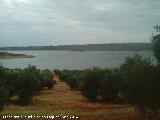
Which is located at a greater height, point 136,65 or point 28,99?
point 136,65

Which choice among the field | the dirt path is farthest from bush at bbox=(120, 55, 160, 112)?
the dirt path

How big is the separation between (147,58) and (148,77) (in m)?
Answer: 2.02

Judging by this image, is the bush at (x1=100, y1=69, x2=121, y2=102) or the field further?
the bush at (x1=100, y1=69, x2=121, y2=102)

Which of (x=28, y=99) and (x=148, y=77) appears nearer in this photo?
(x=148, y=77)

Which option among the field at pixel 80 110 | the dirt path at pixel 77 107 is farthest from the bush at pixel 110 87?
the field at pixel 80 110

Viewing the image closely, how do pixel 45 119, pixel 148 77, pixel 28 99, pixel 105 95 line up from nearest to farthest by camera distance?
1. pixel 45 119
2. pixel 148 77
3. pixel 28 99
4. pixel 105 95

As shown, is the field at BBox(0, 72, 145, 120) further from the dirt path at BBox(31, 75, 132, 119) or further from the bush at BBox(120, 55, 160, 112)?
the bush at BBox(120, 55, 160, 112)

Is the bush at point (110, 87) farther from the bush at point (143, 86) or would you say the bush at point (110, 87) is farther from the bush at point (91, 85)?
the bush at point (143, 86)

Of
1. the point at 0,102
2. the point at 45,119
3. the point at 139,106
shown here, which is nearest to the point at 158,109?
the point at 139,106

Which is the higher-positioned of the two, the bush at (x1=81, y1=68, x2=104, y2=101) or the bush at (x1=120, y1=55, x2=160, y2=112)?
the bush at (x1=120, y1=55, x2=160, y2=112)

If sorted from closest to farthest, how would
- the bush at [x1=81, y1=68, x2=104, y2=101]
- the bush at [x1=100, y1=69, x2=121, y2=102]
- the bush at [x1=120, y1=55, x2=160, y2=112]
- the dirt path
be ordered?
the bush at [x1=120, y1=55, x2=160, y2=112], the dirt path, the bush at [x1=100, y1=69, x2=121, y2=102], the bush at [x1=81, y1=68, x2=104, y2=101]

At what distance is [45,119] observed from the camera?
81.7 feet

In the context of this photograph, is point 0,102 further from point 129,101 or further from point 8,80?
point 8,80

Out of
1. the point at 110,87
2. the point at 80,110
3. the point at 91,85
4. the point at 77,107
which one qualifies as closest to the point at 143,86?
the point at 80,110
